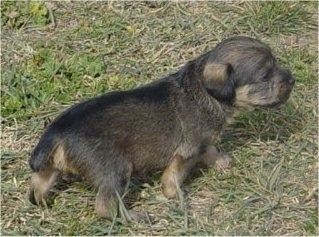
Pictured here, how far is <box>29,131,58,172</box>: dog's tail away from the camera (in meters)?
5.03

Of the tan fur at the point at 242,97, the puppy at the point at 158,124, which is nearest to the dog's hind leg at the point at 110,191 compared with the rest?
the puppy at the point at 158,124

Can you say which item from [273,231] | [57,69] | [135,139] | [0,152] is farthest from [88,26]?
[273,231]

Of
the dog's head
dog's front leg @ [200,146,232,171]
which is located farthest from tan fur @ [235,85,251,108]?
dog's front leg @ [200,146,232,171]

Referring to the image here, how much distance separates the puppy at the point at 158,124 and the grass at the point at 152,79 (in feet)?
0.66

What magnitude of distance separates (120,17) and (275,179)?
262 cm

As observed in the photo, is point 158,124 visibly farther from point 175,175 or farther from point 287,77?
point 287,77

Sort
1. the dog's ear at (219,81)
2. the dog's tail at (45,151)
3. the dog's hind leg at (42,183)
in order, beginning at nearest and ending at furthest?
1. the dog's tail at (45,151)
2. the dog's hind leg at (42,183)
3. the dog's ear at (219,81)

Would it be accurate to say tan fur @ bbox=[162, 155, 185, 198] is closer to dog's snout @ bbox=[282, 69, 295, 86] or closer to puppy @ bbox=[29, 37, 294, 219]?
puppy @ bbox=[29, 37, 294, 219]

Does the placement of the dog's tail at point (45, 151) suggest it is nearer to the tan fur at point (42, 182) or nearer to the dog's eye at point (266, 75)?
the tan fur at point (42, 182)

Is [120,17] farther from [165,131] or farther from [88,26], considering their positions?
[165,131]

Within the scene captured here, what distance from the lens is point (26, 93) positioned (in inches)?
253

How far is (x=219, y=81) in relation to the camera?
17.5ft

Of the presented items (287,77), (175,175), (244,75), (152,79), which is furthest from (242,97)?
(152,79)

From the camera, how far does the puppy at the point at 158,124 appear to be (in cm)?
505
